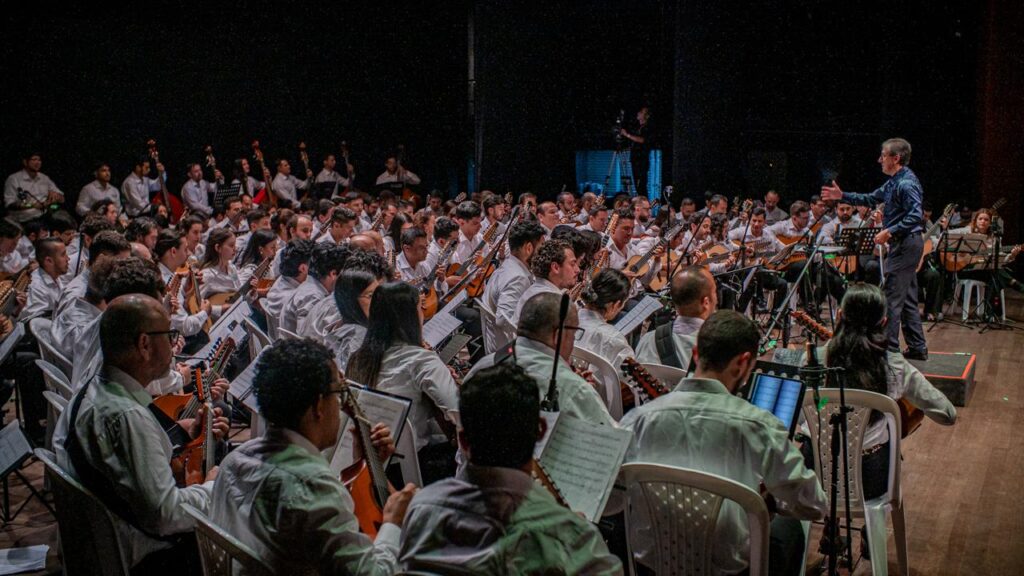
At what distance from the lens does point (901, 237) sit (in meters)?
7.28

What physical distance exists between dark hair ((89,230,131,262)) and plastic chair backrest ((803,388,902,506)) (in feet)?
13.4

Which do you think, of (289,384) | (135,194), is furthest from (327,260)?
(135,194)

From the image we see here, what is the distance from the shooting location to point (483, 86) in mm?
16594

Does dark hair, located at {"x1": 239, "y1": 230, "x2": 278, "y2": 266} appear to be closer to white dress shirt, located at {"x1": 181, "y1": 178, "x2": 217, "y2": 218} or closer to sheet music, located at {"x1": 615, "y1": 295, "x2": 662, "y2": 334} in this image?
sheet music, located at {"x1": 615, "y1": 295, "x2": 662, "y2": 334}

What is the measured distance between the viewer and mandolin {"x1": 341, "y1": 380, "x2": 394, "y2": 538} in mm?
2674

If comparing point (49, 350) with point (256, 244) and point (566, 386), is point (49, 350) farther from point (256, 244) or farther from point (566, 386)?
point (566, 386)

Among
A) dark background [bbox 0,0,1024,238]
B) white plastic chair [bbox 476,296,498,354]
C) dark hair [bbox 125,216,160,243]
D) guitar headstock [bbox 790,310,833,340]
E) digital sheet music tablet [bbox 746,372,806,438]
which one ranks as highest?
dark background [bbox 0,0,1024,238]

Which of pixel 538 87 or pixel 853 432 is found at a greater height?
pixel 538 87

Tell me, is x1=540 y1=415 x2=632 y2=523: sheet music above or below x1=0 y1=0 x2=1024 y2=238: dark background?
below

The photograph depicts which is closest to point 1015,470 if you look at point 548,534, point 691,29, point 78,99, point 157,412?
point 548,534

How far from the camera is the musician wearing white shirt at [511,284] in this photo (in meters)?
6.08

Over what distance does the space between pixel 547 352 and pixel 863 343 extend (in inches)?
56.8

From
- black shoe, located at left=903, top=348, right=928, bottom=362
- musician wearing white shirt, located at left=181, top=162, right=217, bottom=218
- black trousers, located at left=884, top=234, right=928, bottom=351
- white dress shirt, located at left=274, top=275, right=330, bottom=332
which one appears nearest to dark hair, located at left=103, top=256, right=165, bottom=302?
white dress shirt, located at left=274, top=275, right=330, bottom=332

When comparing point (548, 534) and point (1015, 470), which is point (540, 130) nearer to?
point (1015, 470)
